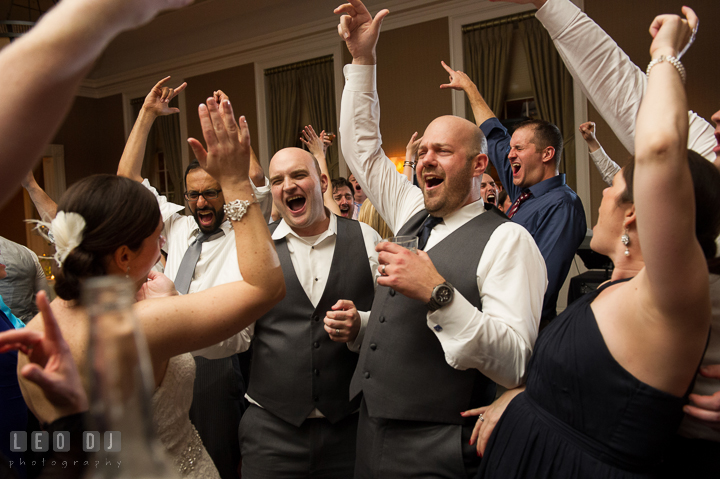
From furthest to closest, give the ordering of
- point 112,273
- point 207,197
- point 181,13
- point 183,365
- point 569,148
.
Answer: point 181,13
point 569,148
point 207,197
point 183,365
point 112,273

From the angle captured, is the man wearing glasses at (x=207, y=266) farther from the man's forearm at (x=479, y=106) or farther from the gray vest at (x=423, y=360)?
the man's forearm at (x=479, y=106)

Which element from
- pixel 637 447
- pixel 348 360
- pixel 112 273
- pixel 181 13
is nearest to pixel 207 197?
pixel 348 360

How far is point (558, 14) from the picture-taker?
5.35 feet

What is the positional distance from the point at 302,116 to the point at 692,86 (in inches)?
208

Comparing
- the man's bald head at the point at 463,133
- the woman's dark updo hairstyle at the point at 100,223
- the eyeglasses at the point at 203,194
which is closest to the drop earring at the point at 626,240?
the man's bald head at the point at 463,133

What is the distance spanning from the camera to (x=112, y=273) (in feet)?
3.27

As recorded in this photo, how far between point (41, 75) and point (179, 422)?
1.09 meters

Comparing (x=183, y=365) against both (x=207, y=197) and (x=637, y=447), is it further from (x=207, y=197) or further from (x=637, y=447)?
(x=207, y=197)

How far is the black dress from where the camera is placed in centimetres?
103

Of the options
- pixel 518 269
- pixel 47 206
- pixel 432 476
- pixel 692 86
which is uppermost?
pixel 692 86

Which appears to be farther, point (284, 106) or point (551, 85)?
point (284, 106)

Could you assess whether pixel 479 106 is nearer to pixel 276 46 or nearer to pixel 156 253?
pixel 156 253

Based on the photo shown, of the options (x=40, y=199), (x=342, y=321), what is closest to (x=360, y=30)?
(x=342, y=321)

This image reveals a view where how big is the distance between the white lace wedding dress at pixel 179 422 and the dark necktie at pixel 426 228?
Answer: 852 mm
